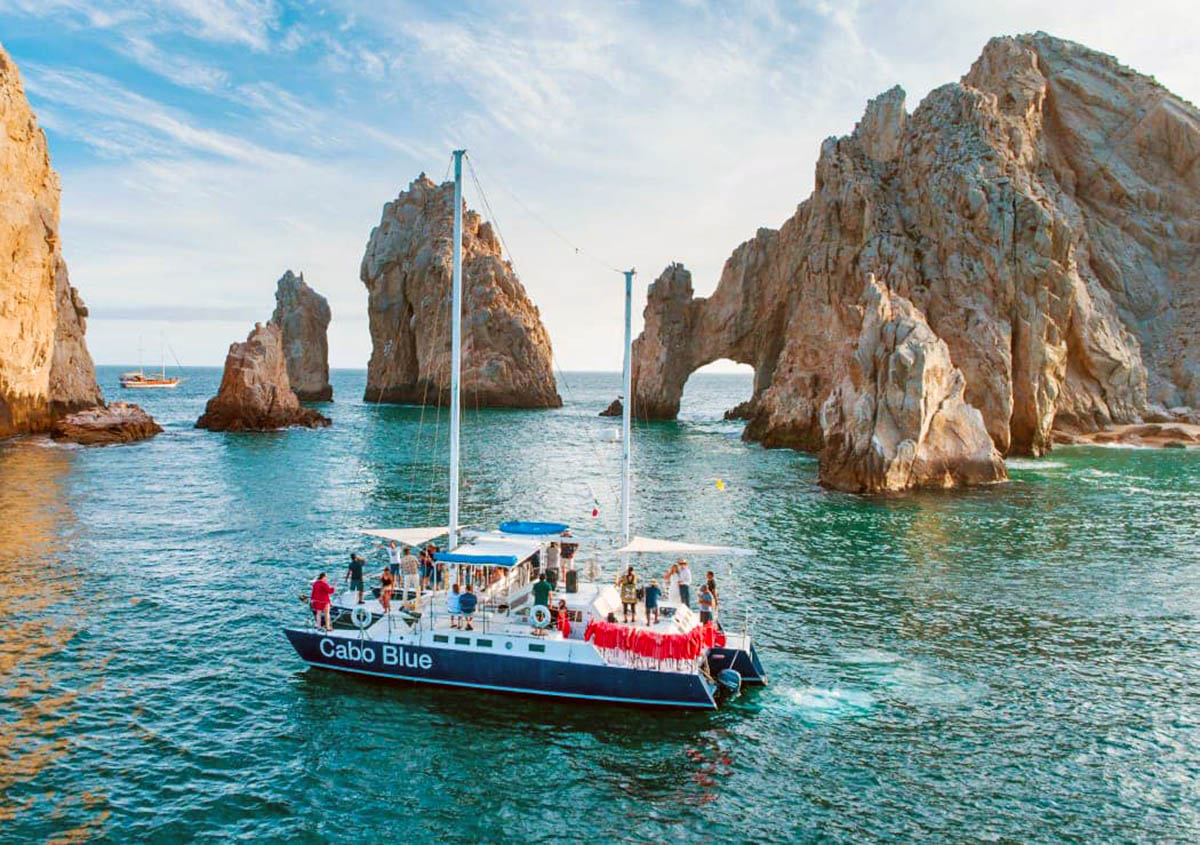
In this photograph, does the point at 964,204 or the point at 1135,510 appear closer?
the point at 1135,510

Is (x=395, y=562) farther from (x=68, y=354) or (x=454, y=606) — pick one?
(x=68, y=354)

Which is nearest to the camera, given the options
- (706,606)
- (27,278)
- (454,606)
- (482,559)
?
(454,606)

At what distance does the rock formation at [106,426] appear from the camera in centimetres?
7669

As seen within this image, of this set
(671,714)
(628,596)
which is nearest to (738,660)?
(671,714)

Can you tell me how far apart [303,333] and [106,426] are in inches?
2893

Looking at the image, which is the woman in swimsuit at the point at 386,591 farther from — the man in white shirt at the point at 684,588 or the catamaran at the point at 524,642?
the man in white shirt at the point at 684,588

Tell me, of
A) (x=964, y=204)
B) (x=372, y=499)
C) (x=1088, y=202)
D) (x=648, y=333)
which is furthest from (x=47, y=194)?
(x=1088, y=202)

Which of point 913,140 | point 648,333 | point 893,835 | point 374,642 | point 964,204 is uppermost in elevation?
point 913,140

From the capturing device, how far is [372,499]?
177 feet

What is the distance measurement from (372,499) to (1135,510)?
4749 centimetres

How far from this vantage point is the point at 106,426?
80.1 metres

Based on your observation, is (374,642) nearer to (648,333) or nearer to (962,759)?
(962,759)

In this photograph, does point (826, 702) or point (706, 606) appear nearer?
point (826, 702)

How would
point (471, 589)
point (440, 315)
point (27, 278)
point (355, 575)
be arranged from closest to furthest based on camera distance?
point (471, 589), point (355, 575), point (27, 278), point (440, 315)
